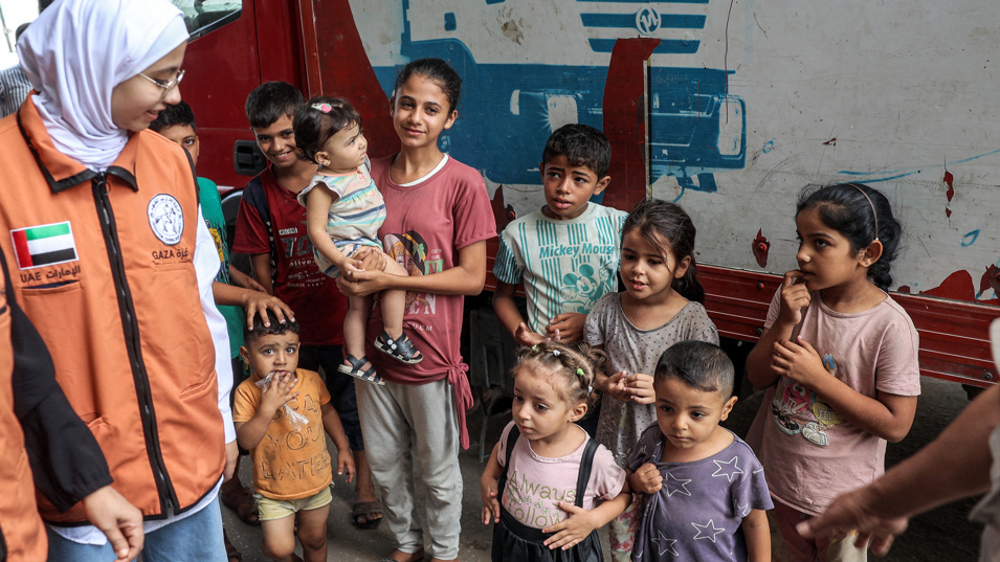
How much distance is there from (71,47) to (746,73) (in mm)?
1951

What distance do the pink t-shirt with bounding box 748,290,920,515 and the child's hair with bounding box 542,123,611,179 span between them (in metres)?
0.84

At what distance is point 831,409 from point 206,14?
3720 mm

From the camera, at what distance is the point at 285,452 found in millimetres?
2641

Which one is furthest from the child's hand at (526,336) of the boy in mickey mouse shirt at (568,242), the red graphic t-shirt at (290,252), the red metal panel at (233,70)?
the red metal panel at (233,70)

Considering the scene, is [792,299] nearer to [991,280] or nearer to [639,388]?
[639,388]

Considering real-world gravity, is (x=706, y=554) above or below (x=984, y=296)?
below

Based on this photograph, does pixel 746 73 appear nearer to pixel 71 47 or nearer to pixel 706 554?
pixel 706 554

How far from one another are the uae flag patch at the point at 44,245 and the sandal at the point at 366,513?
207cm

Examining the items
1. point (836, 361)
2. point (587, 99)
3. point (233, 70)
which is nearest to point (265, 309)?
point (587, 99)

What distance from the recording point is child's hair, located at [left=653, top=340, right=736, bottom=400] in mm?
1919

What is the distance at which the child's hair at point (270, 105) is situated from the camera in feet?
9.62

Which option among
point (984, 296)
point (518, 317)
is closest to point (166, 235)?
point (518, 317)

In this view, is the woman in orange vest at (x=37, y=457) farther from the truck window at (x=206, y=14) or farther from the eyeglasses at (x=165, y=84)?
the truck window at (x=206, y=14)

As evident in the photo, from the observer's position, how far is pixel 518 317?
9.31 ft
